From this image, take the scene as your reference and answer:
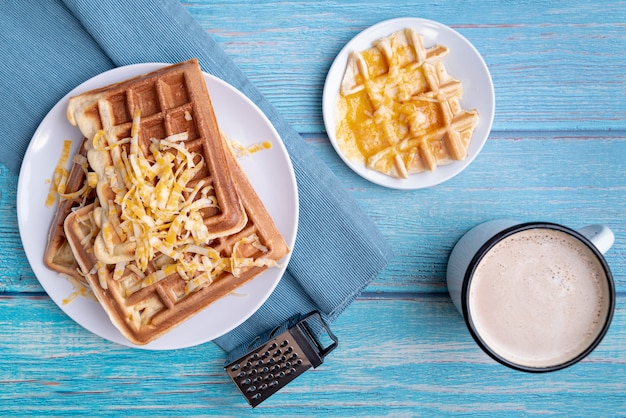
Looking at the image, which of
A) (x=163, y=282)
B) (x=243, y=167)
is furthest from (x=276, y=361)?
(x=243, y=167)

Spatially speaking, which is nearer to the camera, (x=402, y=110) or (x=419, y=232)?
(x=402, y=110)

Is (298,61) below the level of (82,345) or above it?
above

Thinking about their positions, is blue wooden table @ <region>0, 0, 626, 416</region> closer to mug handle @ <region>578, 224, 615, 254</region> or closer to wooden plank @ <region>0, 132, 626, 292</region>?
wooden plank @ <region>0, 132, 626, 292</region>

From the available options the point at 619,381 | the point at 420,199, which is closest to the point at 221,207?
the point at 420,199

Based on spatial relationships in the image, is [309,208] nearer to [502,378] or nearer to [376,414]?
[376,414]

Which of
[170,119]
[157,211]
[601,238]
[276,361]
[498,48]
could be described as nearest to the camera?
[157,211]

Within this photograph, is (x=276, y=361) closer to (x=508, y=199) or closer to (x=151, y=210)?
(x=151, y=210)
